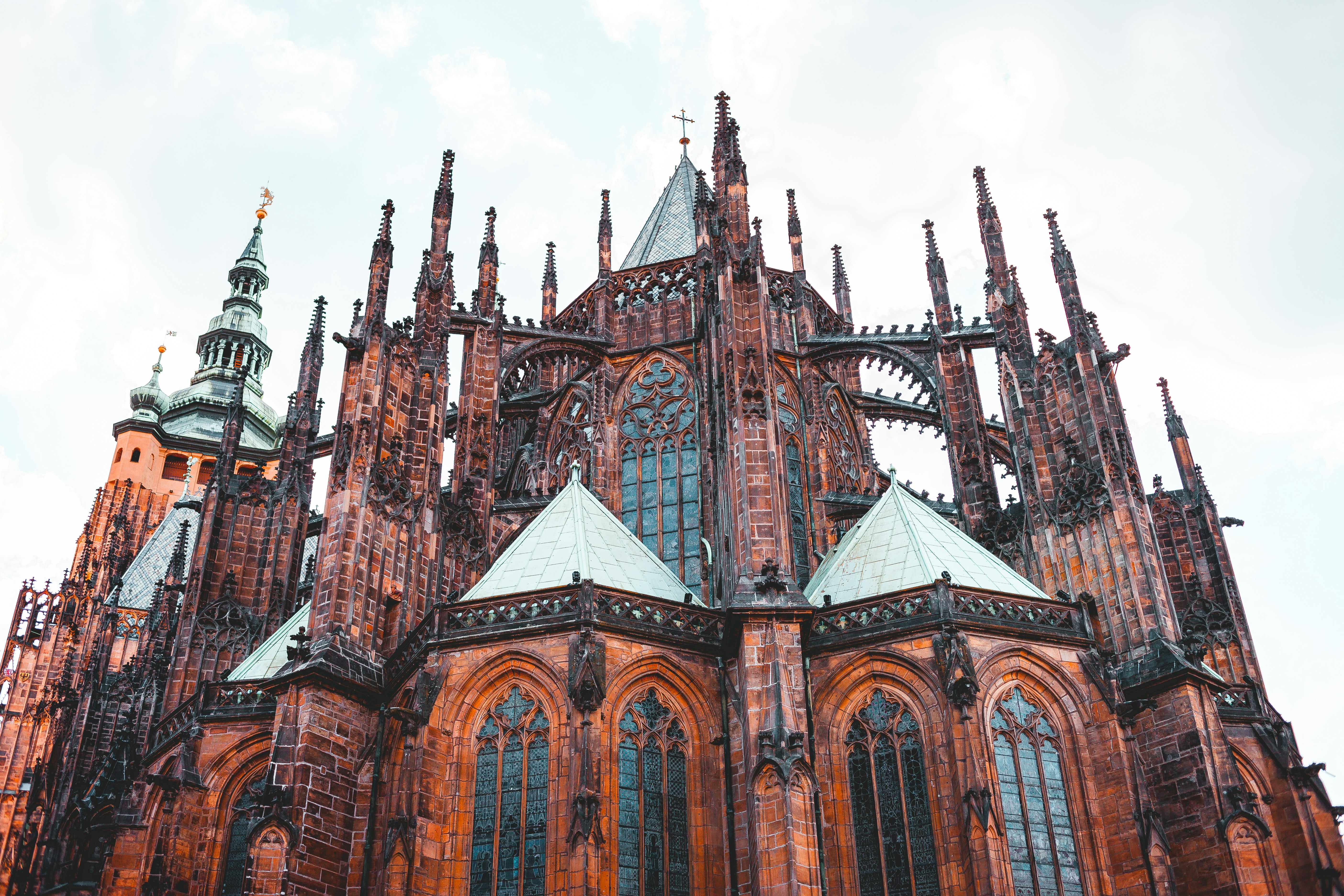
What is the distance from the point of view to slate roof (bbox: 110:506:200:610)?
5047 centimetres

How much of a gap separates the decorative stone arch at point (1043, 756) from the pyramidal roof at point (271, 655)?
13.8 meters

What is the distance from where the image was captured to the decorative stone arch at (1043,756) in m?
20.4

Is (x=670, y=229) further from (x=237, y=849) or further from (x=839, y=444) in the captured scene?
(x=237, y=849)

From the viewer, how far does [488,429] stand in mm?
28875

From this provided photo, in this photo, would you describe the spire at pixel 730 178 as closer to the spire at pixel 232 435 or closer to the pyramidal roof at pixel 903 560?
the pyramidal roof at pixel 903 560

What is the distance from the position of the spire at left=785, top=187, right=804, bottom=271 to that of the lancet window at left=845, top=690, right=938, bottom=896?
18.0m

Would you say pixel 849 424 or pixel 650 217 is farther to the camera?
pixel 650 217

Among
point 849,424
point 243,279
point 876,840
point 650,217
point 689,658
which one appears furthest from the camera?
point 243,279

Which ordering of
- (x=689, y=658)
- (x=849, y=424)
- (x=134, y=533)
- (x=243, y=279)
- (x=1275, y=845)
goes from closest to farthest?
(x=689, y=658) < (x=1275, y=845) < (x=849, y=424) < (x=134, y=533) < (x=243, y=279)

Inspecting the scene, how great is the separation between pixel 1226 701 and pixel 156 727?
2339 cm

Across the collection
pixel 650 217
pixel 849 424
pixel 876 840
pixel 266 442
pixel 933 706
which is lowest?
pixel 876 840

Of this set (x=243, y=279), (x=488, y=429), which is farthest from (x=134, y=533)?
(x=488, y=429)

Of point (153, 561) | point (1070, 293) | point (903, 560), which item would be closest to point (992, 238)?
point (1070, 293)

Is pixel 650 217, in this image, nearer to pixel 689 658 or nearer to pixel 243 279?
pixel 689 658
